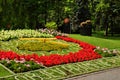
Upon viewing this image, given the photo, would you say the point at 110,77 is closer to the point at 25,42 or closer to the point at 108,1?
the point at 25,42

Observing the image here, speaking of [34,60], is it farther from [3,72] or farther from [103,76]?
[103,76]

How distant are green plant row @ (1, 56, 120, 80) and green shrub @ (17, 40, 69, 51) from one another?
3303 millimetres

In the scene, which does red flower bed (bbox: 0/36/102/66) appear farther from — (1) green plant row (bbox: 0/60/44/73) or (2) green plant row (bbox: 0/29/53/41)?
(2) green plant row (bbox: 0/29/53/41)

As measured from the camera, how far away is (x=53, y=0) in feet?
136

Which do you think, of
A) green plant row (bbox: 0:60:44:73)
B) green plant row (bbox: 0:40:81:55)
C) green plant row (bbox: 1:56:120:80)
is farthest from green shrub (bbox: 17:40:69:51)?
green plant row (bbox: 0:60:44:73)

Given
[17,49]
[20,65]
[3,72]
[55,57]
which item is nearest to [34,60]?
[20,65]

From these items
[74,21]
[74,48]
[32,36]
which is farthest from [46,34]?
[74,21]

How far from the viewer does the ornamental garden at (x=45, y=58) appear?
14820mm

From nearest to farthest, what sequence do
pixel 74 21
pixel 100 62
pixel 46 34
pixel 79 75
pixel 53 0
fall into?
pixel 79 75 → pixel 100 62 → pixel 46 34 → pixel 74 21 → pixel 53 0

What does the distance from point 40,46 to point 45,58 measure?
3390 mm

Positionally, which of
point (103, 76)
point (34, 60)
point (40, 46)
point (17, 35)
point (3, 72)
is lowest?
point (103, 76)

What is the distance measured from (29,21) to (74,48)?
809 inches

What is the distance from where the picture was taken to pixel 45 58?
1742 centimetres

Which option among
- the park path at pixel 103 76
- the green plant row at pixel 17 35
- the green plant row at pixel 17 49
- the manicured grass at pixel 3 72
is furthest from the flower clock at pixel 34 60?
the green plant row at pixel 17 35
